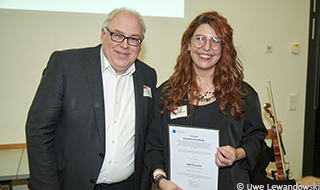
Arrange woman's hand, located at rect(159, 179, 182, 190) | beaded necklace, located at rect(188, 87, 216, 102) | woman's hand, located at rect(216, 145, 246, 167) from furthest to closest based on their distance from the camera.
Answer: beaded necklace, located at rect(188, 87, 216, 102) < woman's hand, located at rect(159, 179, 182, 190) < woman's hand, located at rect(216, 145, 246, 167)

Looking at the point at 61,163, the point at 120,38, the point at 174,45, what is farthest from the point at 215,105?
the point at 174,45

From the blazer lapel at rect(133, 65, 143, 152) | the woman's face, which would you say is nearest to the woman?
the woman's face

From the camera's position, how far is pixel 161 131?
1.91m

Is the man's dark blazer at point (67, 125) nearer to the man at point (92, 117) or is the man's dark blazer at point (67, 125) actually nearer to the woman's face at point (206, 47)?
the man at point (92, 117)

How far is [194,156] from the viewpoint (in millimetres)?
1700

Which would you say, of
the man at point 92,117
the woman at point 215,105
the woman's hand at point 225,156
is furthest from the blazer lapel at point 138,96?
the woman's hand at point 225,156

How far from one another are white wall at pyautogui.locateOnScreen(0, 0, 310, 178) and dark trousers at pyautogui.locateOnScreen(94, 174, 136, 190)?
1.49 m

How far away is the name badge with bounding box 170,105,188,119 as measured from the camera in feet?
5.98

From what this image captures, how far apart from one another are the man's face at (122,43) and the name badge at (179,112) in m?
0.48

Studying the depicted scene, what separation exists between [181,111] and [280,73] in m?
2.45

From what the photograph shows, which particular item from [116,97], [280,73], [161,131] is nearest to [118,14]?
[116,97]

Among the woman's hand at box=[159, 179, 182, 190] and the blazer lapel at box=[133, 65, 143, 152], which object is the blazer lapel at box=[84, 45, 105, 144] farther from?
the woman's hand at box=[159, 179, 182, 190]

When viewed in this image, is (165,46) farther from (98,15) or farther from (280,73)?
(280,73)

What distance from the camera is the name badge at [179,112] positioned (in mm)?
1822
